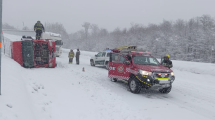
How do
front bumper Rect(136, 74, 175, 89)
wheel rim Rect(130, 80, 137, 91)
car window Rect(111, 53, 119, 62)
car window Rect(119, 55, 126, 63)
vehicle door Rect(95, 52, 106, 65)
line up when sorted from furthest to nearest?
vehicle door Rect(95, 52, 106, 65), car window Rect(111, 53, 119, 62), car window Rect(119, 55, 126, 63), wheel rim Rect(130, 80, 137, 91), front bumper Rect(136, 74, 175, 89)

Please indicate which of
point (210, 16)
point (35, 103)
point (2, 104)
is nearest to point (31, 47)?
point (35, 103)

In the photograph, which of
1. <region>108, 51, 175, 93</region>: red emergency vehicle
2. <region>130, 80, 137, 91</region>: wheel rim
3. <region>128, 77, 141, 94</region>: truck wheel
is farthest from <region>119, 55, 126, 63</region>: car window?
<region>130, 80, 137, 91</region>: wheel rim

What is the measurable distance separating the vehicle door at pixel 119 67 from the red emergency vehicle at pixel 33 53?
4796 millimetres

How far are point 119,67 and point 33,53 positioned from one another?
246 inches

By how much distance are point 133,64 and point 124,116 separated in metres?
3.36

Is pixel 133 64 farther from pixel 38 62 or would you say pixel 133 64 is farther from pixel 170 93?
pixel 38 62

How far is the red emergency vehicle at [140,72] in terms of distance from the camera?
706 cm

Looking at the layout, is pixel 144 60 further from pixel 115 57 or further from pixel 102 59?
pixel 102 59

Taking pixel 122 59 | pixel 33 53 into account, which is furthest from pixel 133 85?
pixel 33 53

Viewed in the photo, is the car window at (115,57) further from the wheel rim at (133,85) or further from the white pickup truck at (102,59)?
the white pickup truck at (102,59)

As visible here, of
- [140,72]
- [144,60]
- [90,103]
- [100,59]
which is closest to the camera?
[90,103]

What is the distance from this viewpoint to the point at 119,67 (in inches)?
360

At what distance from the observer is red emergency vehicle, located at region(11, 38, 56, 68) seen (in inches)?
429

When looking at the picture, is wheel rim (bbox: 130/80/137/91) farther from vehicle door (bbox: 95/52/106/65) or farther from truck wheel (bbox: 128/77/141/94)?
vehicle door (bbox: 95/52/106/65)
